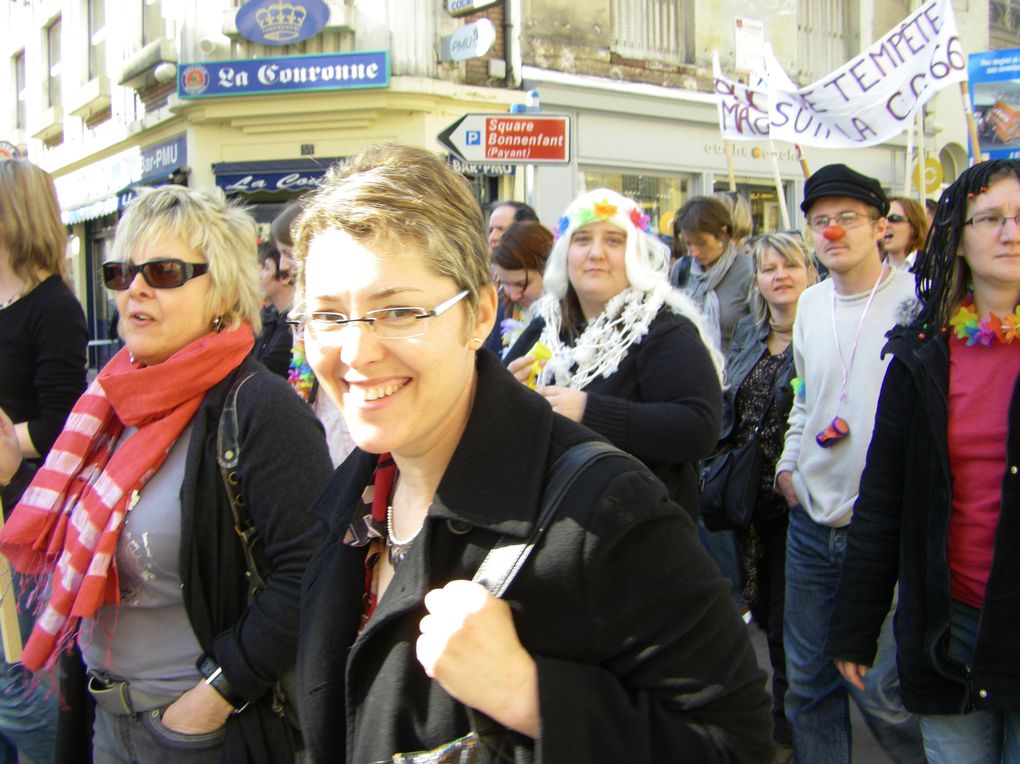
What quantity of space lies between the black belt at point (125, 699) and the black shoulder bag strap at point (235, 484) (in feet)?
1.18

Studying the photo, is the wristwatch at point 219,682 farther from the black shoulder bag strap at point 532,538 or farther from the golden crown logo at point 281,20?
the golden crown logo at point 281,20

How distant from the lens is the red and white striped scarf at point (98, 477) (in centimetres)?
217

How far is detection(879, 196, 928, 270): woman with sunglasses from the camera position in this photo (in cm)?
539

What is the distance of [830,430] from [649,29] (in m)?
10.9

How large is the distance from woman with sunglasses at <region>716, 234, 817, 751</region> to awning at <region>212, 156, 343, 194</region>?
8.15 metres

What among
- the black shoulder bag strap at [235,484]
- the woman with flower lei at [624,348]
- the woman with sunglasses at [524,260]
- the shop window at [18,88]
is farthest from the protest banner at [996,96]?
the shop window at [18,88]

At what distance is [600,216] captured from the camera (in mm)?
3252

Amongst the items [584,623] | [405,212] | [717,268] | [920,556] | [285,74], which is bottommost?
[920,556]

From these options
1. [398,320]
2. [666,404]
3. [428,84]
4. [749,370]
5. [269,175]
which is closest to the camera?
[398,320]

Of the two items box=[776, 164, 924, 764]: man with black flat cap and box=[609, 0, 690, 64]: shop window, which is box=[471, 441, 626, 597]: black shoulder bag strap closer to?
box=[776, 164, 924, 764]: man with black flat cap

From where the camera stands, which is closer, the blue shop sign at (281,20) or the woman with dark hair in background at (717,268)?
the woman with dark hair in background at (717,268)

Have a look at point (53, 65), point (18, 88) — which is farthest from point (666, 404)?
point (18, 88)

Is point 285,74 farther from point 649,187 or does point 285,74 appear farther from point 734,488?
point 734,488

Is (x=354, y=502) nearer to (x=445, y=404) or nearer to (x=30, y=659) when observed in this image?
(x=445, y=404)
